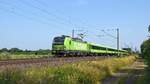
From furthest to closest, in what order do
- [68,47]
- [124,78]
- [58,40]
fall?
[68,47], [58,40], [124,78]

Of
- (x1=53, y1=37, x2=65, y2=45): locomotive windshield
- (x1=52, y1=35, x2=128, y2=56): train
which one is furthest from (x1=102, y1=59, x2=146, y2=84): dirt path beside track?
(x1=53, y1=37, x2=65, y2=45): locomotive windshield

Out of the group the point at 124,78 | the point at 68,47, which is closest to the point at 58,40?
the point at 68,47

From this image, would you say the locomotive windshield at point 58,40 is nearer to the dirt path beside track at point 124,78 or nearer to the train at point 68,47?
the train at point 68,47

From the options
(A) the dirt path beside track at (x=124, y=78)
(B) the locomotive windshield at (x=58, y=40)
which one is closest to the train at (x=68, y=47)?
(B) the locomotive windshield at (x=58, y=40)

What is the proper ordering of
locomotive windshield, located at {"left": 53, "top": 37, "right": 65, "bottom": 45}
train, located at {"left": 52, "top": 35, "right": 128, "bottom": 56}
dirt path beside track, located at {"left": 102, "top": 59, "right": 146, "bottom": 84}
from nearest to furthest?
dirt path beside track, located at {"left": 102, "top": 59, "right": 146, "bottom": 84}
train, located at {"left": 52, "top": 35, "right": 128, "bottom": 56}
locomotive windshield, located at {"left": 53, "top": 37, "right": 65, "bottom": 45}

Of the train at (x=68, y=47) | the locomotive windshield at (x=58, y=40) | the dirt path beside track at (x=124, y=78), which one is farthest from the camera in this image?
the locomotive windshield at (x=58, y=40)

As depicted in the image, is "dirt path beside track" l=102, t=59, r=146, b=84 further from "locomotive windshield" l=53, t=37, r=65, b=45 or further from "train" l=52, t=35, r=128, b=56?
"locomotive windshield" l=53, t=37, r=65, b=45

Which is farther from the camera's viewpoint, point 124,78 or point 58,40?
point 58,40

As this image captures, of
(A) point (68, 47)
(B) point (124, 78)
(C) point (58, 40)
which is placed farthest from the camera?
(A) point (68, 47)

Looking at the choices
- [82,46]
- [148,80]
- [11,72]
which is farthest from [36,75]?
[82,46]

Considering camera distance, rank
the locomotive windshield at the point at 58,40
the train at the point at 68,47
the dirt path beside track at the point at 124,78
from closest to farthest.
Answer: the dirt path beside track at the point at 124,78 → the train at the point at 68,47 → the locomotive windshield at the point at 58,40

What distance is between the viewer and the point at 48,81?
18266 mm

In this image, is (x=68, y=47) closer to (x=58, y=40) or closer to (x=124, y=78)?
(x=58, y=40)

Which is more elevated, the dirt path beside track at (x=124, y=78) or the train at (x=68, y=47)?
the train at (x=68, y=47)
